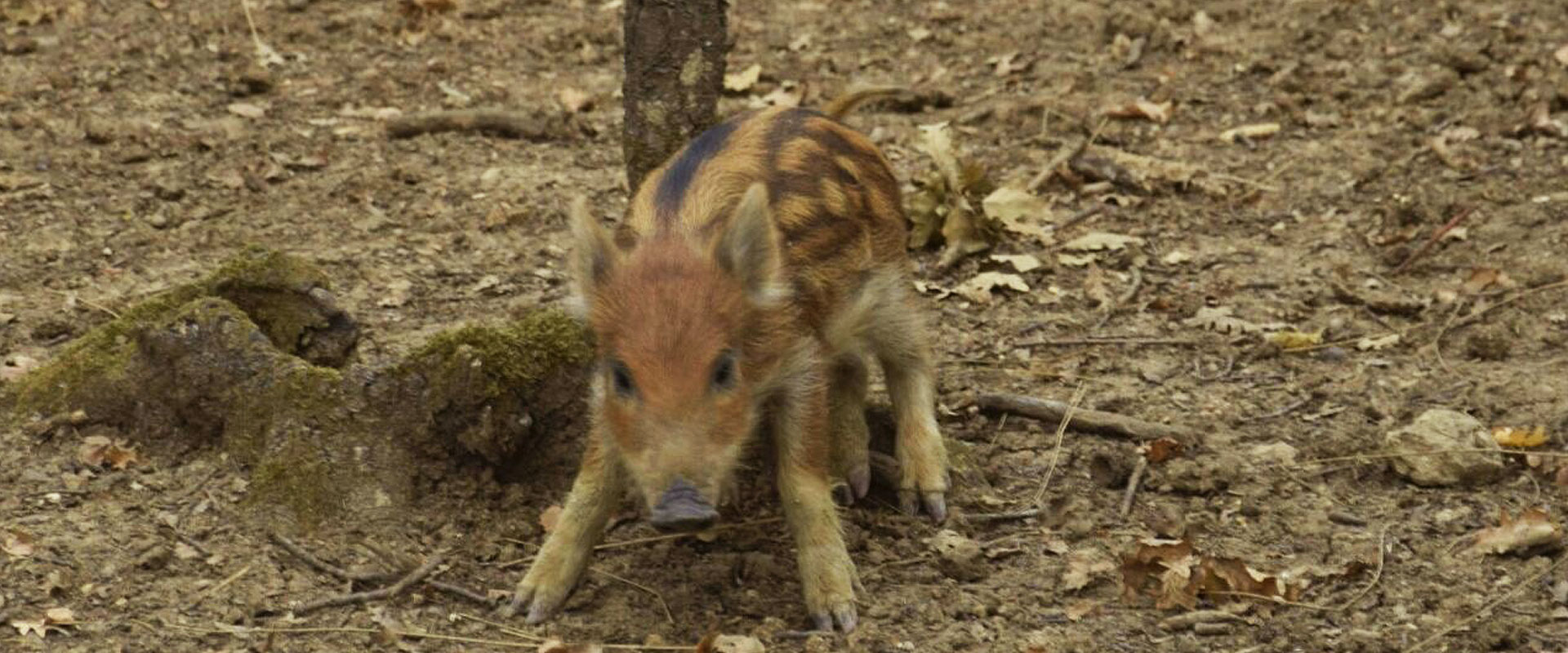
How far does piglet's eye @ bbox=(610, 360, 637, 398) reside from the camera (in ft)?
14.4

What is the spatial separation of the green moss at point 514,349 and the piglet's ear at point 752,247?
0.88 metres

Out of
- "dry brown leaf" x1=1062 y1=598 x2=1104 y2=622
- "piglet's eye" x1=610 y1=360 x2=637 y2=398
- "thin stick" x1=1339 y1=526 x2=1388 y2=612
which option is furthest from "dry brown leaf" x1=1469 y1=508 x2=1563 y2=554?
"piglet's eye" x1=610 y1=360 x2=637 y2=398

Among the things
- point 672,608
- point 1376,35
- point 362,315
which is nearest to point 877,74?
point 1376,35

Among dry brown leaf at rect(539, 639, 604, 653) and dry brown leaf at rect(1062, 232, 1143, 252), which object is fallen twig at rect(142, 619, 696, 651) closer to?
dry brown leaf at rect(539, 639, 604, 653)

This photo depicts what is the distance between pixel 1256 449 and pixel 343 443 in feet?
8.98

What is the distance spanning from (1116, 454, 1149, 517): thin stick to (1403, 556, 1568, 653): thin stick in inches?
38.5

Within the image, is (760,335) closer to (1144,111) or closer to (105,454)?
(105,454)

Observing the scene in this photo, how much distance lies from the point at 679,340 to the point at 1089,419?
1.82 m

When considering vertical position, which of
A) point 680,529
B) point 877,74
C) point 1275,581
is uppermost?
point 680,529

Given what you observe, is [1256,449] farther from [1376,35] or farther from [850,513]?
[1376,35]

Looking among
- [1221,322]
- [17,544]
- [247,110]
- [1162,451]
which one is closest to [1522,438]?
[1162,451]

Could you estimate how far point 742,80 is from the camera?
29.5ft

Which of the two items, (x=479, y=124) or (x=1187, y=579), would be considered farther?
(x=479, y=124)

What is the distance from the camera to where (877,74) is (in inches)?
368
